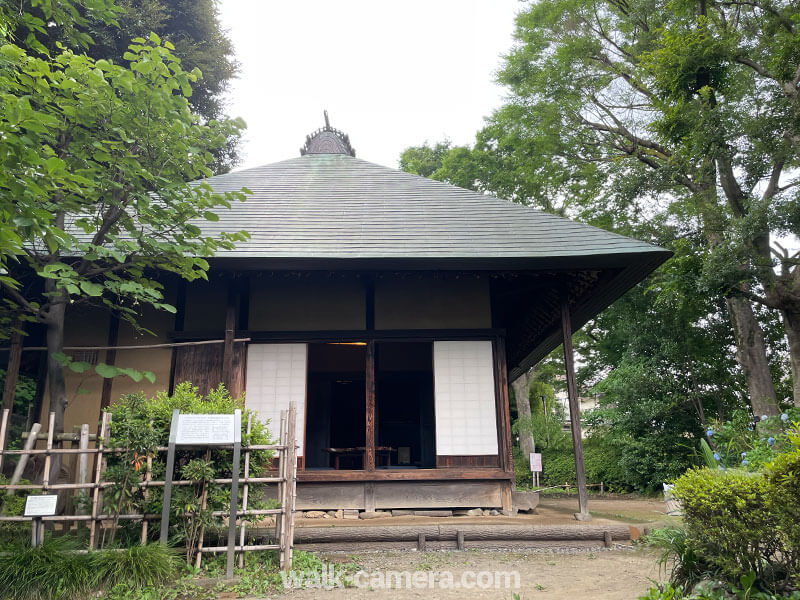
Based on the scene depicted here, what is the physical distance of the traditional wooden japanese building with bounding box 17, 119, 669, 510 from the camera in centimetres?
688

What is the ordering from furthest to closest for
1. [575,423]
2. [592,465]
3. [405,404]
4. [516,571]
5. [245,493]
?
[592,465]
[405,404]
[575,423]
[516,571]
[245,493]

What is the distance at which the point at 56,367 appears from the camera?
5414 millimetres

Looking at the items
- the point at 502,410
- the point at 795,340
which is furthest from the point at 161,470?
the point at 795,340

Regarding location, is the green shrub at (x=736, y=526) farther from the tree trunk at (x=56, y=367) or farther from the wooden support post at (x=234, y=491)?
the tree trunk at (x=56, y=367)

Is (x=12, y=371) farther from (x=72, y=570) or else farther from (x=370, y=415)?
(x=370, y=415)

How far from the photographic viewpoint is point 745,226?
9.52 meters

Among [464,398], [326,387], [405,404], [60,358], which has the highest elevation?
[326,387]

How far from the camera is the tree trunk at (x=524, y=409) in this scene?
20.7 m

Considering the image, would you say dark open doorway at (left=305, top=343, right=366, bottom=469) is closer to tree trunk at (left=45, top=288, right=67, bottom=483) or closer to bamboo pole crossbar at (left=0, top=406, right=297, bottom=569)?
tree trunk at (left=45, top=288, right=67, bottom=483)

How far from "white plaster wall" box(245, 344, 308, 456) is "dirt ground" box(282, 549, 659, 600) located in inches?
88.6

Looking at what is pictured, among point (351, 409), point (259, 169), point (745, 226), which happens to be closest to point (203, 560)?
point (259, 169)

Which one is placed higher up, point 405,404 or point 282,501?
point 405,404

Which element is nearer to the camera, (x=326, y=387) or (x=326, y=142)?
(x=326, y=387)

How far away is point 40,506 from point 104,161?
118 inches
